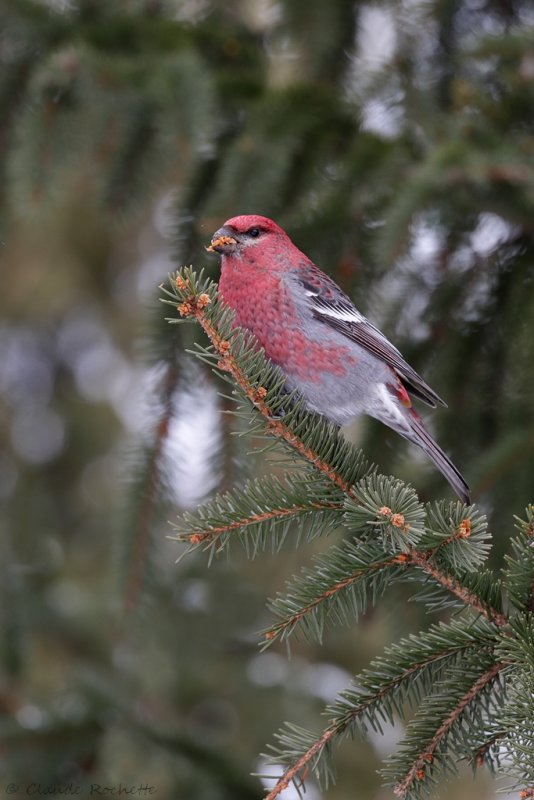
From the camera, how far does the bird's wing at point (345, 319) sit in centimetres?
332

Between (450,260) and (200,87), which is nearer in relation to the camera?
(200,87)

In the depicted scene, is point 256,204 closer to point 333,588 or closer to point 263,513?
point 263,513

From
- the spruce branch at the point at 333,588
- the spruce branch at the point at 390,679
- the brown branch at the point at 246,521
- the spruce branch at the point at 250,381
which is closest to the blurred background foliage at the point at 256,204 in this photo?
the spruce branch at the point at 250,381

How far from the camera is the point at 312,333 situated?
3.24 meters

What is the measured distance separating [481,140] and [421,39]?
1.03 meters

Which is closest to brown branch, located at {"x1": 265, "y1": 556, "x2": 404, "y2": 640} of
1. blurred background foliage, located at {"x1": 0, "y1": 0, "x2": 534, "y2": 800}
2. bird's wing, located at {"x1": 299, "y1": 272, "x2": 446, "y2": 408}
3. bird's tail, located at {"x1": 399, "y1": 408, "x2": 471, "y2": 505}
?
bird's tail, located at {"x1": 399, "y1": 408, "x2": 471, "y2": 505}

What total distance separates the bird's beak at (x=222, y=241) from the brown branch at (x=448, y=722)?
1734 millimetres

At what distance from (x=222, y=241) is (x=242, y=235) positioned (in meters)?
0.13

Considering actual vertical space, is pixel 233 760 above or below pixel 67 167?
below

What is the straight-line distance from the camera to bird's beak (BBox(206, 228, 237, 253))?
3.06 meters

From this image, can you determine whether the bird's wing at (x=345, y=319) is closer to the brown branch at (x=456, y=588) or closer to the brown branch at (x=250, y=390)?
the brown branch at (x=250, y=390)

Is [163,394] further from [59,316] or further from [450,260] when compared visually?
[59,316]

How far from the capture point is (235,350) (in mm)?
2238

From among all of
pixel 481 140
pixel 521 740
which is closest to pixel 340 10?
pixel 481 140
